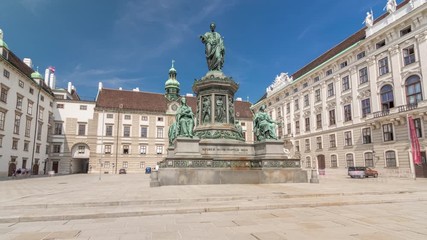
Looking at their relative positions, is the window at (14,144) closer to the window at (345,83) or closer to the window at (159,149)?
the window at (159,149)

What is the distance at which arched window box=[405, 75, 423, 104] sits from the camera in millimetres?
29016

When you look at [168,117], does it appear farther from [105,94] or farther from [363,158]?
[363,158]

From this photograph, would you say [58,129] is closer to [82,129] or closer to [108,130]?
[82,129]

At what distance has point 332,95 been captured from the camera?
4197 cm

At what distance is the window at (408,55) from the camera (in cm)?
3008

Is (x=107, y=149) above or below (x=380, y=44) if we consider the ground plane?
below

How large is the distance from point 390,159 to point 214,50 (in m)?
25.5

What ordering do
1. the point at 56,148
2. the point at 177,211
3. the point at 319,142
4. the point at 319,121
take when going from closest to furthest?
the point at 177,211
the point at 319,142
the point at 319,121
the point at 56,148

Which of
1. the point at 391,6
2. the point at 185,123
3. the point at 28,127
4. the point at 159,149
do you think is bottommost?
the point at 185,123

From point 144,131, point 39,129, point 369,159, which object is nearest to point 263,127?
point 369,159

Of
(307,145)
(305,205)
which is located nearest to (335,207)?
(305,205)

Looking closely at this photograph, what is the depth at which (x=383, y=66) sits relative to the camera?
3344 cm

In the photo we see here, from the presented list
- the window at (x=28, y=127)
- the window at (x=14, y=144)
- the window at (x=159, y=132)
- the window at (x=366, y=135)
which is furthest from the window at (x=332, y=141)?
the window at (x=28, y=127)

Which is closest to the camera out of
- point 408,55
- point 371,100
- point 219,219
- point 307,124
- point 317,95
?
point 219,219
